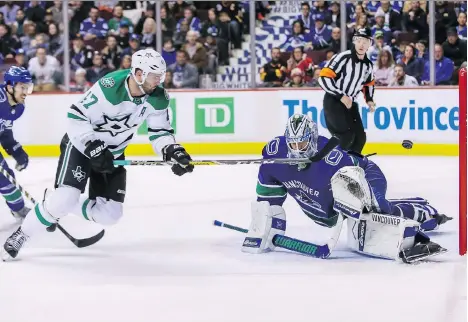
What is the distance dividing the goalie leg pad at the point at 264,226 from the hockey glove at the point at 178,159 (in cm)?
38

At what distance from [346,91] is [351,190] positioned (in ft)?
7.51

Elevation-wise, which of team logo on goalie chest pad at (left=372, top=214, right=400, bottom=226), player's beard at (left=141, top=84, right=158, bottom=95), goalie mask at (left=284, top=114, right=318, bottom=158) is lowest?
team logo on goalie chest pad at (left=372, top=214, right=400, bottom=226)

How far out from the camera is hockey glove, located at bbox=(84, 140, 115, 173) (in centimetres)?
472

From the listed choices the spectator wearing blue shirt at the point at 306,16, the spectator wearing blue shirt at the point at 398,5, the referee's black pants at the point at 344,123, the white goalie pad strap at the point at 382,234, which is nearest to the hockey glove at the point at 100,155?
the white goalie pad strap at the point at 382,234

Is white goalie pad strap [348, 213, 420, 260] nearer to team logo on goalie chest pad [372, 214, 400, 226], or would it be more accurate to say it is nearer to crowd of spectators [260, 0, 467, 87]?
team logo on goalie chest pad [372, 214, 400, 226]

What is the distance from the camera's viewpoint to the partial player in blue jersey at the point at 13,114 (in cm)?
588

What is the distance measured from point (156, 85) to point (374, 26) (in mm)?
5662

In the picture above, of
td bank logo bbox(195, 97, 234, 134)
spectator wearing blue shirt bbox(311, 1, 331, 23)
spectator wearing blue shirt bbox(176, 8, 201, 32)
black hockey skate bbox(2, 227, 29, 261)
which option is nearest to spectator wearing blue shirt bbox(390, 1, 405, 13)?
spectator wearing blue shirt bbox(311, 1, 331, 23)

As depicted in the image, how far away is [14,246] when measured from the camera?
484 centimetres

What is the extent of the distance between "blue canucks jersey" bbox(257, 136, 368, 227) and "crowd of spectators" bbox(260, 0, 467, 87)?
16.7 ft

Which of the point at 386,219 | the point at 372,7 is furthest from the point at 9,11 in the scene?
the point at 386,219

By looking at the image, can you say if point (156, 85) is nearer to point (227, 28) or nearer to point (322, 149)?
point (322, 149)

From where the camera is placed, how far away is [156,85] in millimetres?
4781

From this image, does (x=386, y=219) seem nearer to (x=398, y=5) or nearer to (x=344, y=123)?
(x=344, y=123)
